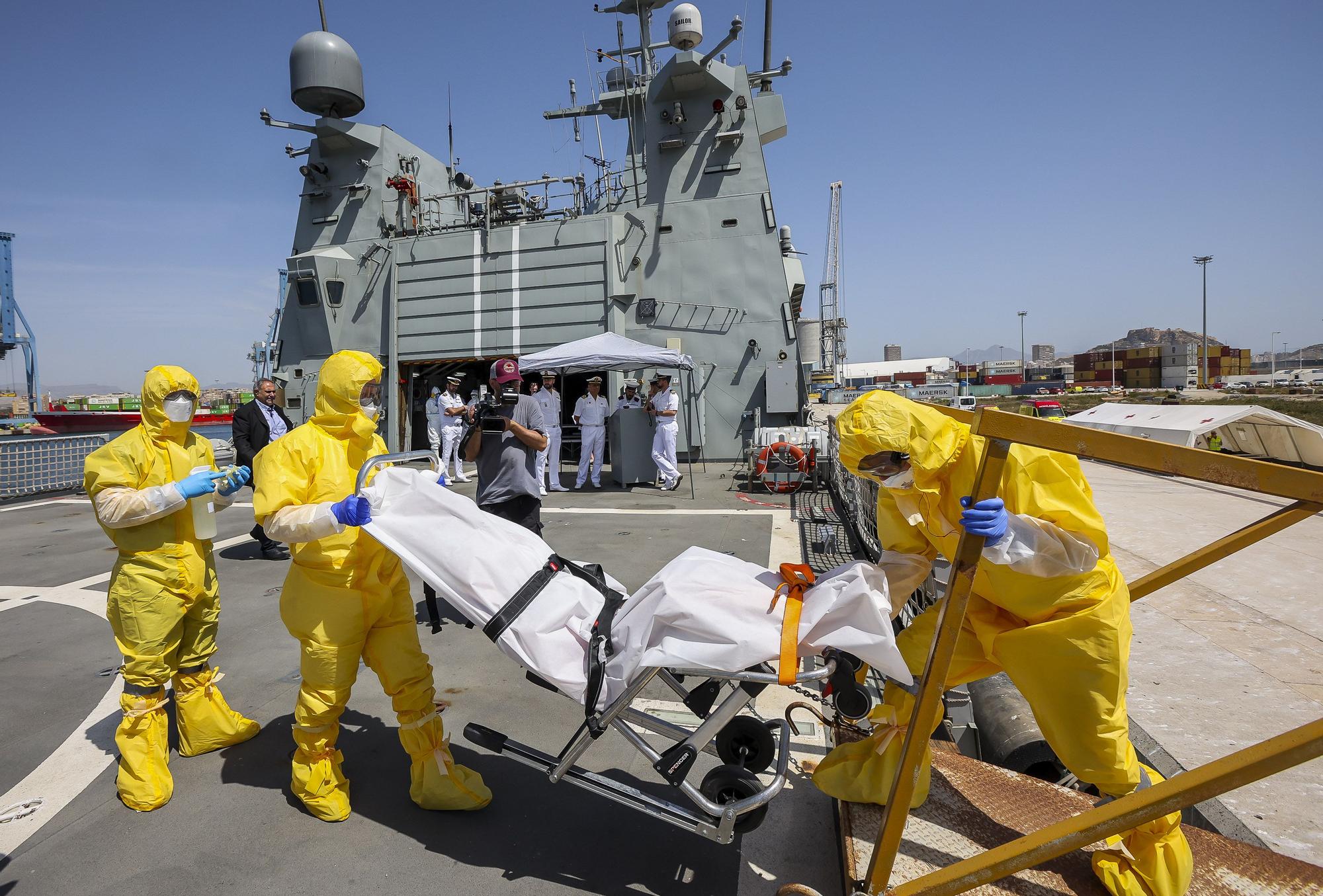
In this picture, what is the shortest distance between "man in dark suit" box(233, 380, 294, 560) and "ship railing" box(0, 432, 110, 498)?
19.8ft

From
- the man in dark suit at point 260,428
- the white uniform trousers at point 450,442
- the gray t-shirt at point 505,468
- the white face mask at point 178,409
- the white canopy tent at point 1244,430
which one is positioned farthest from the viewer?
the white uniform trousers at point 450,442

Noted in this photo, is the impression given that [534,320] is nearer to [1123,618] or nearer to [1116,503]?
[1116,503]

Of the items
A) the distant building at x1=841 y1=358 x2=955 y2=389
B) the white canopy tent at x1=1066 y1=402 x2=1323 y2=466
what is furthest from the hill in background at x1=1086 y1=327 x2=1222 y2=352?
the white canopy tent at x1=1066 y1=402 x2=1323 y2=466

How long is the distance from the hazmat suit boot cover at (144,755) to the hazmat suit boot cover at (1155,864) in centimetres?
393

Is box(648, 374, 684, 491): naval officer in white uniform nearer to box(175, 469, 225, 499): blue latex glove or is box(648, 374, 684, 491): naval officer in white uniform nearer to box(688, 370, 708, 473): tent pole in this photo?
box(688, 370, 708, 473): tent pole

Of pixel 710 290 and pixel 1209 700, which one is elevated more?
pixel 710 290

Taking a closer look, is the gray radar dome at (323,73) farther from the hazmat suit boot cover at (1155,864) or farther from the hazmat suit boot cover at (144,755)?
the hazmat suit boot cover at (1155,864)

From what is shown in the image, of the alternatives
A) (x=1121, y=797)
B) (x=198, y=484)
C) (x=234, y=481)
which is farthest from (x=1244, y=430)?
(x=198, y=484)

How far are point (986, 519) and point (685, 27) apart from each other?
588 inches

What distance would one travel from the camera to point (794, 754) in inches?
129

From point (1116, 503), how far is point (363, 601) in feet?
30.8

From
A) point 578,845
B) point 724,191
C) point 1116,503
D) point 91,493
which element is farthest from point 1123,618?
point 724,191

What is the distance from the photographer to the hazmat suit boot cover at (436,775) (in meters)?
2.88

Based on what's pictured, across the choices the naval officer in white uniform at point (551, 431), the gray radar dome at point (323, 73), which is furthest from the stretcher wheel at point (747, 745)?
the gray radar dome at point (323, 73)
